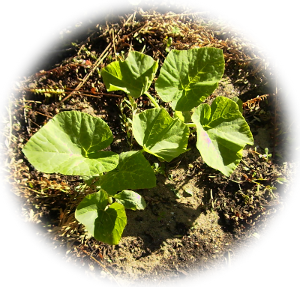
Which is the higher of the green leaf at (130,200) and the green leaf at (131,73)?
the green leaf at (131,73)

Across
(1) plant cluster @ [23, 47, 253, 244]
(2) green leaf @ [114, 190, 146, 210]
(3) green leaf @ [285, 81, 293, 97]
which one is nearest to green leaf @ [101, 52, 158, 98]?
(1) plant cluster @ [23, 47, 253, 244]

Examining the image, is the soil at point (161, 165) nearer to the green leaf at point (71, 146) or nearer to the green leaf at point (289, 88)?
the green leaf at point (289, 88)

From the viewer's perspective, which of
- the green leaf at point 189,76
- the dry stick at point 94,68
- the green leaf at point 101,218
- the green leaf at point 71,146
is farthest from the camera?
the dry stick at point 94,68

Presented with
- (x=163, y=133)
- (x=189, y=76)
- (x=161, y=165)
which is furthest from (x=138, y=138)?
(x=189, y=76)

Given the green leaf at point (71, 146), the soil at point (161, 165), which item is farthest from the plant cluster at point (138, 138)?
the soil at point (161, 165)

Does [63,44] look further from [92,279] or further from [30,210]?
[92,279]

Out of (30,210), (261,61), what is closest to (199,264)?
(30,210)

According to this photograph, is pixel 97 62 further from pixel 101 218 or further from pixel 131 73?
pixel 101 218
